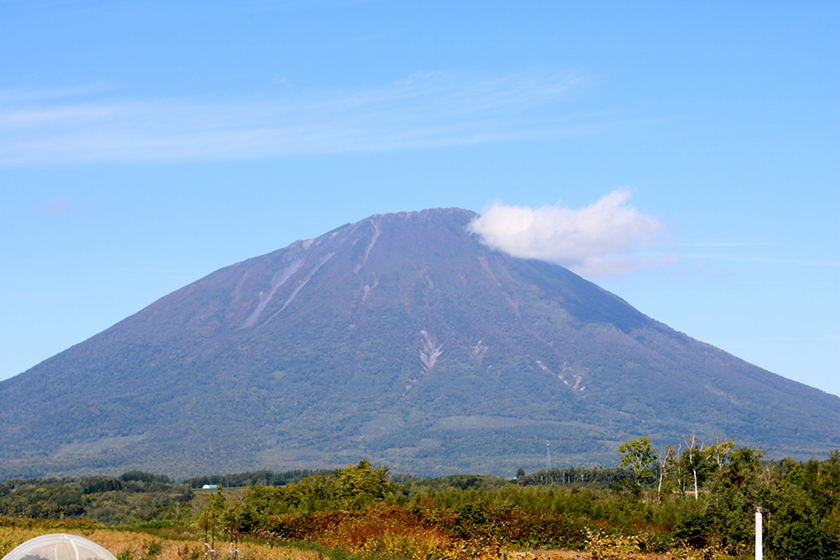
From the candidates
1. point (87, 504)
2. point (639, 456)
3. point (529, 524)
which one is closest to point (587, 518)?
point (529, 524)

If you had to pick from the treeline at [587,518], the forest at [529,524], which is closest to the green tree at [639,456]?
the forest at [529,524]

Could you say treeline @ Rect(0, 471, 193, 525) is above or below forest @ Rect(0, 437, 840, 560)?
below

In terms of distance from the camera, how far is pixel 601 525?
2891 centimetres

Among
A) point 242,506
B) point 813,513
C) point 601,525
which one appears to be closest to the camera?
point 813,513

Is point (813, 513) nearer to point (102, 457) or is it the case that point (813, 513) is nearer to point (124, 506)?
point (124, 506)

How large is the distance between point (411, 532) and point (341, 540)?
2.13 metres

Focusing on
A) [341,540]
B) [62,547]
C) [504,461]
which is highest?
[62,547]

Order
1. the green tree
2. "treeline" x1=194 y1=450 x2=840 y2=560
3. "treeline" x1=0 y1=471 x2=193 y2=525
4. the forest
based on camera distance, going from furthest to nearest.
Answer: "treeline" x1=0 y1=471 x2=193 y2=525 → the green tree → "treeline" x1=194 y1=450 x2=840 y2=560 → the forest

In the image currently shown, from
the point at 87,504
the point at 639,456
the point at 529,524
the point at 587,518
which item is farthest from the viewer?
the point at 87,504

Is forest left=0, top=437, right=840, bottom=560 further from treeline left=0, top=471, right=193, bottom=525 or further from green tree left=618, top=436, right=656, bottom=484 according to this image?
treeline left=0, top=471, right=193, bottom=525

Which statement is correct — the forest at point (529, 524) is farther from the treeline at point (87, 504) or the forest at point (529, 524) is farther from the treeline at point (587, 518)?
the treeline at point (87, 504)

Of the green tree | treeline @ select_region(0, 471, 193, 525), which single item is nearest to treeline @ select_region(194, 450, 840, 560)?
the green tree

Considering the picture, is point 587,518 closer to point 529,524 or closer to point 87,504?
point 529,524

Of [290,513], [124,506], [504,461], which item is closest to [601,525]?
[290,513]
